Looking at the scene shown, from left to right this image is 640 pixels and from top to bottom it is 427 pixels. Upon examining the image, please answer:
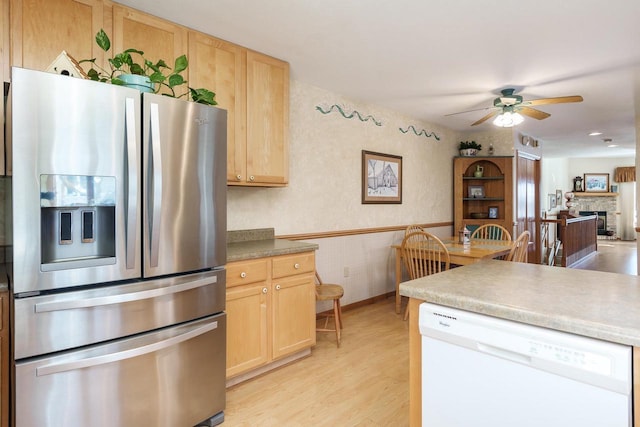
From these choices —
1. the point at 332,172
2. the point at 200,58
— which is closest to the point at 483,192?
the point at 332,172

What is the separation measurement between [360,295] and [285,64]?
259 cm

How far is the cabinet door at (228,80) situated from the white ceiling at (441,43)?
0.09 m

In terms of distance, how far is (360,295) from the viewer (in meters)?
4.18

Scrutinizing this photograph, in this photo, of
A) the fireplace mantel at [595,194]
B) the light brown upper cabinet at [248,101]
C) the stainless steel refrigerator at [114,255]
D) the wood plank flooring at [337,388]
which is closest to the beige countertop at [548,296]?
the wood plank flooring at [337,388]

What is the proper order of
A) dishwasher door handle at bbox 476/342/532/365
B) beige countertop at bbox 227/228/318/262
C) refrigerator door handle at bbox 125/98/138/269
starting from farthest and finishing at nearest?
1. beige countertop at bbox 227/228/318/262
2. refrigerator door handle at bbox 125/98/138/269
3. dishwasher door handle at bbox 476/342/532/365

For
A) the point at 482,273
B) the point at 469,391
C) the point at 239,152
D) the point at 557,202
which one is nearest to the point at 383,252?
the point at 239,152

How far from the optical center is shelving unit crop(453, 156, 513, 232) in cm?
550

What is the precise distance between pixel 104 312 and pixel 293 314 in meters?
1.34

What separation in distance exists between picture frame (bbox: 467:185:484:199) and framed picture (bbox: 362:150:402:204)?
176cm

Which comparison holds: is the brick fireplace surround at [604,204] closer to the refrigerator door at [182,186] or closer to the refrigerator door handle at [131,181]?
the refrigerator door at [182,186]

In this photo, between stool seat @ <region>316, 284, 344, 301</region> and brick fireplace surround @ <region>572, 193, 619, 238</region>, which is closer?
stool seat @ <region>316, 284, 344, 301</region>

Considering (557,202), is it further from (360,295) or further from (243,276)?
(243,276)

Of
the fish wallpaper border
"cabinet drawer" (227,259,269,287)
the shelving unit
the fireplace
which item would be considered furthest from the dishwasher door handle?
the fireplace

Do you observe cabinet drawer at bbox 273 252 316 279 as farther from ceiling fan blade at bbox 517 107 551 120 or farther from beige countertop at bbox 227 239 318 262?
ceiling fan blade at bbox 517 107 551 120
